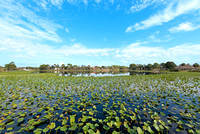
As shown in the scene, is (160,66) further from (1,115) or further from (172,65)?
(1,115)

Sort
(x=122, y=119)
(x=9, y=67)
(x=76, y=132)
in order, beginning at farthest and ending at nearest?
(x=9, y=67) → (x=122, y=119) → (x=76, y=132)

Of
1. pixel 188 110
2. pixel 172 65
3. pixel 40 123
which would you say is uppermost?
pixel 172 65

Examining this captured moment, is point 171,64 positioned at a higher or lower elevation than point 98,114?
higher

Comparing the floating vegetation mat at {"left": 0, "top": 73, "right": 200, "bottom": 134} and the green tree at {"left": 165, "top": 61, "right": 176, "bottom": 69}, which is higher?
the green tree at {"left": 165, "top": 61, "right": 176, "bottom": 69}

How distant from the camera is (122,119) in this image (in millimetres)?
3996

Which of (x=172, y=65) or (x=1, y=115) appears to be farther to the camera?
(x=172, y=65)

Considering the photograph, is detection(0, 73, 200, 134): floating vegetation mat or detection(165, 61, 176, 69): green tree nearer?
detection(0, 73, 200, 134): floating vegetation mat

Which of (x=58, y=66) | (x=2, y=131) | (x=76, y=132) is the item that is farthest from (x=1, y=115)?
(x=58, y=66)

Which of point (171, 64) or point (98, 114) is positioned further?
point (171, 64)

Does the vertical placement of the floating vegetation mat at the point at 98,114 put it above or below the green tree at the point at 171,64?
below

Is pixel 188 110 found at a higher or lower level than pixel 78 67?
lower

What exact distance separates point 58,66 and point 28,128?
126 meters

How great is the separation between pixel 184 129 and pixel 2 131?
7.38 meters

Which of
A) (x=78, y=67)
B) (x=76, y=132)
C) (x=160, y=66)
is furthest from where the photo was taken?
(x=78, y=67)
